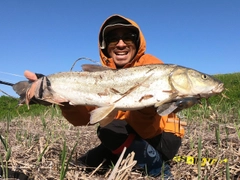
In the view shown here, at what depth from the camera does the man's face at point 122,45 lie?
13.7ft

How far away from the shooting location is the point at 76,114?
369cm

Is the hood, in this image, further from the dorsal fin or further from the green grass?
the green grass

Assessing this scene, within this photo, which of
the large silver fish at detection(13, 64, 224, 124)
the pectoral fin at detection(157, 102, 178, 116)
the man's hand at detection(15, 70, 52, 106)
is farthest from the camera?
the man's hand at detection(15, 70, 52, 106)

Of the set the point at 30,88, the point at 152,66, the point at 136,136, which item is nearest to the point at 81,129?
the point at 136,136

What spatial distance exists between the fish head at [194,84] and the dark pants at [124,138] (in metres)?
1.16

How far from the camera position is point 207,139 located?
16.0 ft

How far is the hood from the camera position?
13.5 feet

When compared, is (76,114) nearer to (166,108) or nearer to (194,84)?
(166,108)

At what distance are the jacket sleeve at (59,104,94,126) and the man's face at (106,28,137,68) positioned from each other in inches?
32.1

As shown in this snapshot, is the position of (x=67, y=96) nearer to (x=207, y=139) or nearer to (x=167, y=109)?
(x=167, y=109)

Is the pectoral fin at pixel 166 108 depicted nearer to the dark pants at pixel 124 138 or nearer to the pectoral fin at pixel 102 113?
the pectoral fin at pixel 102 113

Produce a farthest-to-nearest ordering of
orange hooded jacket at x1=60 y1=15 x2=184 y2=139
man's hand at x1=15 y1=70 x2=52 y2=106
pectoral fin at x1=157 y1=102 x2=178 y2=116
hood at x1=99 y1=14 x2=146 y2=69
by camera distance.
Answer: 1. hood at x1=99 y1=14 x2=146 y2=69
2. orange hooded jacket at x1=60 y1=15 x2=184 y2=139
3. man's hand at x1=15 y1=70 x2=52 y2=106
4. pectoral fin at x1=157 y1=102 x2=178 y2=116

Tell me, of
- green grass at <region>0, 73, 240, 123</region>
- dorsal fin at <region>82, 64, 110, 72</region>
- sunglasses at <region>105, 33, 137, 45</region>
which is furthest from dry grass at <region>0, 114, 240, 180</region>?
sunglasses at <region>105, 33, 137, 45</region>

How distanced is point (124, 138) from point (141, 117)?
62 centimetres
